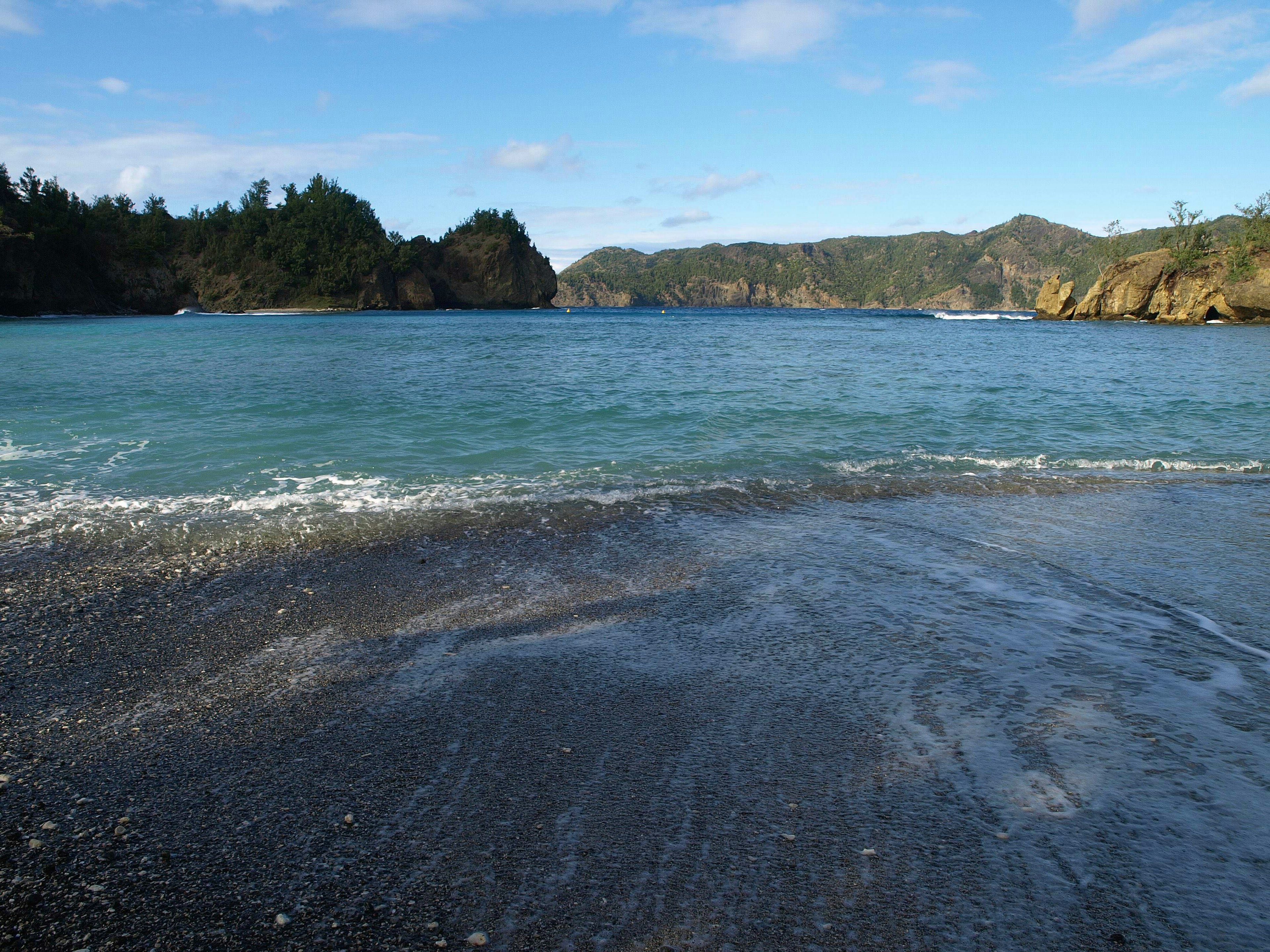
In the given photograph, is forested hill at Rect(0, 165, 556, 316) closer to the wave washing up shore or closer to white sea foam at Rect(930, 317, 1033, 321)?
white sea foam at Rect(930, 317, 1033, 321)

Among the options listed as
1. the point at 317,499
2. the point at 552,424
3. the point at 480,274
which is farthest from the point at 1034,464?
the point at 480,274

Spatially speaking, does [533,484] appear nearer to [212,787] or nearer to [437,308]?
[212,787]

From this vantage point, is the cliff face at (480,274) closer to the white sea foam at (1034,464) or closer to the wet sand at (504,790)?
the white sea foam at (1034,464)

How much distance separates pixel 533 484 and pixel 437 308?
12488cm

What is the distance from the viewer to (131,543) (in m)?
6.46

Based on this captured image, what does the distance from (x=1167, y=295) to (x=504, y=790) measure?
8323 cm

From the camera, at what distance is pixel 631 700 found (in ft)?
12.4

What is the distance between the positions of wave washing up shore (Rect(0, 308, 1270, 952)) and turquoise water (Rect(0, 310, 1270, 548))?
177 mm

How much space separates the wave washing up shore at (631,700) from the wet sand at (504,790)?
0.06 ft

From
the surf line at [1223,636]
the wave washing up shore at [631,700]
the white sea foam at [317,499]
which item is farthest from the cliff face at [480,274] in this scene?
the surf line at [1223,636]

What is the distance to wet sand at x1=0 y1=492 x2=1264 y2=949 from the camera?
231 centimetres

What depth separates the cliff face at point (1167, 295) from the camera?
56406 mm

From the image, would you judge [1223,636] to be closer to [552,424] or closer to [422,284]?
[552,424]

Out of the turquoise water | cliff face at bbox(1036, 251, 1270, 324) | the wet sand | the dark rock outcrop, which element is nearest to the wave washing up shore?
the wet sand
